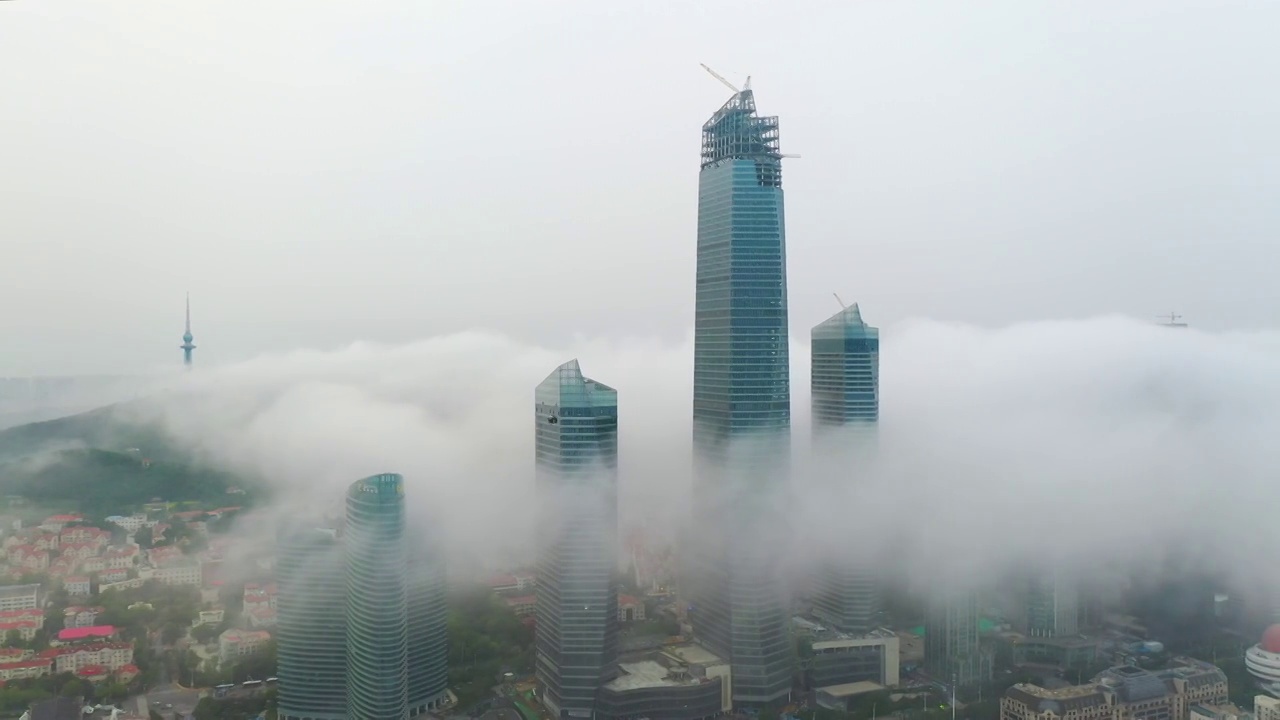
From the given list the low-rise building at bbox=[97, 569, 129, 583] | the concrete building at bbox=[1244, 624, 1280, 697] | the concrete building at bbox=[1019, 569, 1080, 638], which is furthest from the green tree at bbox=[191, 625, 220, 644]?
the concrete building at bbox=[1244, 624, 1280, 697]

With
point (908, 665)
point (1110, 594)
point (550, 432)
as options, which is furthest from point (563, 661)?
point (1110, 594)

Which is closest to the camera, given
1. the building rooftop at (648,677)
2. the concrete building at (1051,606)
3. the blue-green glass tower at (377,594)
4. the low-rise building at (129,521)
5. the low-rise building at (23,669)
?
the low-rise building at (23,669)

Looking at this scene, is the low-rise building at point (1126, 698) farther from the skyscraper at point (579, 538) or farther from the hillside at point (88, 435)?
the hillside at point (88, 435)

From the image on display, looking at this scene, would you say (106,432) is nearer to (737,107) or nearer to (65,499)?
(65,499)

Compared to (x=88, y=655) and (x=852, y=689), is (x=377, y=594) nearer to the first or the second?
(x=88, y=655)

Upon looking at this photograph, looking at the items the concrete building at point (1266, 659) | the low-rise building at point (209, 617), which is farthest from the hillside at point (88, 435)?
the concrete building at point (1266, 659)

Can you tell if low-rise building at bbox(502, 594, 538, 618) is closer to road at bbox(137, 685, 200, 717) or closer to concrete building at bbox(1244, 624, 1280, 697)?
road at bbox(137, 685, 200, 717)
